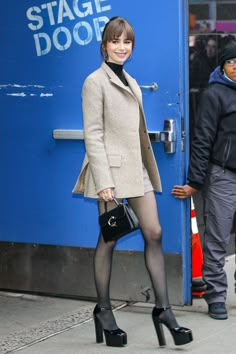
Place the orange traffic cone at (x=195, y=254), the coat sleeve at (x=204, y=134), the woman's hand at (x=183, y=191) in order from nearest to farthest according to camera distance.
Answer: the coat sleeve at (x=204, y=134) → the woman's hand at (x=183, y=191) → the orange traffic cone at (x=195, y=254)

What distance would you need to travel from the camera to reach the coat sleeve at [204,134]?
5.85 m

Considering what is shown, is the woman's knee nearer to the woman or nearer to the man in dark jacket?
the woman

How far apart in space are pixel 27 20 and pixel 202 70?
1563 millimetres

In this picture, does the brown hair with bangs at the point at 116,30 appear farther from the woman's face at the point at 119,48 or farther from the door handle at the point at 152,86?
the door handle at the point at 152,86

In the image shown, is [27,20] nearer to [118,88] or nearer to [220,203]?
[118,88]

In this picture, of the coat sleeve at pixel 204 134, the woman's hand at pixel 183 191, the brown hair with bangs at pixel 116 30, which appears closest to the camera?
the brown hair with bangs at pixel 116 30

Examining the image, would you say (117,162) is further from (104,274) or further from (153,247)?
(104,274)

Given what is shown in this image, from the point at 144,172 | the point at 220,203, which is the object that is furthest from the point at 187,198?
the point at 144,172

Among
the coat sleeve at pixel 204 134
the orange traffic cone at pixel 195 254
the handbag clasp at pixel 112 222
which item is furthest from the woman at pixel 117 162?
the orange traffic cone at pixel 195 254

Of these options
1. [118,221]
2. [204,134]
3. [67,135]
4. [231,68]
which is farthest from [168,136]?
[118,221]

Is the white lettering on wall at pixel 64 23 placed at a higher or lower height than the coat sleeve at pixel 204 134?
higher

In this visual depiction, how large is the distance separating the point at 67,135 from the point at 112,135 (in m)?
1.03

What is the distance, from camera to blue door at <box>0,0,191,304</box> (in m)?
5.98

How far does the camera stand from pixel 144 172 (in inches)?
214
